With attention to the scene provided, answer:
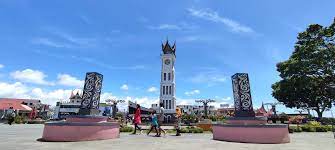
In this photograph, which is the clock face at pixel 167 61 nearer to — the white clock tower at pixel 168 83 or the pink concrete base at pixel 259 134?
the white clock tower at pixel 168 83

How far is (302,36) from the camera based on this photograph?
3716 centimetres

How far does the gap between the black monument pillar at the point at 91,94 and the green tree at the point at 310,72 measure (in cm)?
3026

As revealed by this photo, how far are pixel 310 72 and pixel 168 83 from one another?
176ft

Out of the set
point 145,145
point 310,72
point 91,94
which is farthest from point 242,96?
point 310,72

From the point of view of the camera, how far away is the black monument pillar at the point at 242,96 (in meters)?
13.4

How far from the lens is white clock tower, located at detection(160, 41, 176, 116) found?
84188mm

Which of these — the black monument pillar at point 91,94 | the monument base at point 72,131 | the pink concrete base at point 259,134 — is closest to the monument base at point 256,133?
the pink concrete base at point 259,134

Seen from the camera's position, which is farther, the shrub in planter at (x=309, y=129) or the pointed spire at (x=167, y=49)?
the pointed spire at (x=167, y=49)

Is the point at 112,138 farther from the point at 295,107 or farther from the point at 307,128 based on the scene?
the point at 295,107

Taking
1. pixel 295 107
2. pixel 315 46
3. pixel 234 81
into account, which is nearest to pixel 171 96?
pixel 295 107

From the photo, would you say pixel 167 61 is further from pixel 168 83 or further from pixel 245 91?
pixel 245 91

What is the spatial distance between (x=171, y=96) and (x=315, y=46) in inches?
2124

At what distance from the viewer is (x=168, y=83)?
8588 centimetres

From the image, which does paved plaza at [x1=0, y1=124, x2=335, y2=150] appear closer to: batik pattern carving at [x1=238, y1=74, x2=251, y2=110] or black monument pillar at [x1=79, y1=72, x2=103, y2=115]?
black monument pillar at [x1=79, y1=72, x2=103, y2=115]
